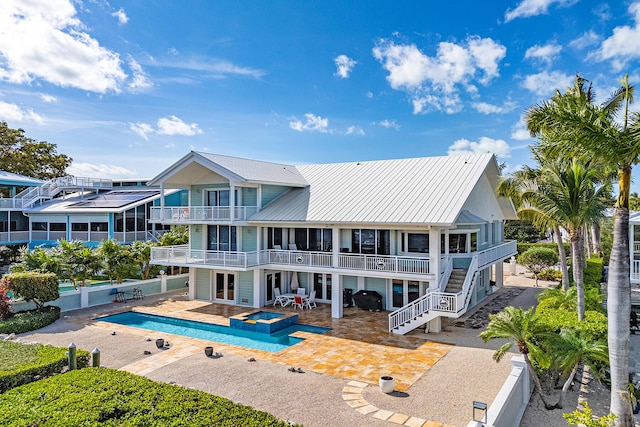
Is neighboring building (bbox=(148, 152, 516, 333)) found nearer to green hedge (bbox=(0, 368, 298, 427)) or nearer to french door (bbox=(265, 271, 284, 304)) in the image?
french door (bbox=(265, 271, 284, 304))

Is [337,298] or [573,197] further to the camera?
[337,298]

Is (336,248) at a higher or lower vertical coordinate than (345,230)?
lower

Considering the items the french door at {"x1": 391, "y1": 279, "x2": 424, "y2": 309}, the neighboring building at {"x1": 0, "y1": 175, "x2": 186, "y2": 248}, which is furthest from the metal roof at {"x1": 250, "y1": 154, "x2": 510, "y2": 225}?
the neighboring building at {"x1": 0, "y1": 175, "x2": 186, "y2": 248}

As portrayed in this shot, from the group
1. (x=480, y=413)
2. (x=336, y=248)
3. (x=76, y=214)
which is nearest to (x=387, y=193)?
(x=336, y=248)

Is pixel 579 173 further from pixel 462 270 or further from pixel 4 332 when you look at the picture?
pixel 4 332

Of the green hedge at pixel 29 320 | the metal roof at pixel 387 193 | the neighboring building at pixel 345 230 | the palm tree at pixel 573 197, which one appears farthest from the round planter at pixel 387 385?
the green hedge at pixel 29 320

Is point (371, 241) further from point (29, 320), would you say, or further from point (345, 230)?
point (29, 320)
